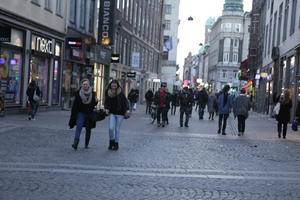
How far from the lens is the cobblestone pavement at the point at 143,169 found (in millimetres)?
7117

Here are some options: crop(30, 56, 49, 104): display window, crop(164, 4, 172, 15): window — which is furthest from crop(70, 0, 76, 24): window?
crop(164, 4, 172, 15): window

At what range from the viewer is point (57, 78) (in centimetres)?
2758

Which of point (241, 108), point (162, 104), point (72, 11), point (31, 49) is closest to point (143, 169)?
point (241, 108)

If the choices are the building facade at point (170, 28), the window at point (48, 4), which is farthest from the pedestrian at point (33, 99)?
the building facade at point (170, 28)

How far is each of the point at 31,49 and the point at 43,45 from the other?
1.81 meters

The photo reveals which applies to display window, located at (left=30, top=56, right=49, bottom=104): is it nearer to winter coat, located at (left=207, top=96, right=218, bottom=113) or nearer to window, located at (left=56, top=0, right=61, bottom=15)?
window, located at (left=56, top=0, right=61, bottom=15)

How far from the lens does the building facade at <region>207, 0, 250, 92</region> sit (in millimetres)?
122312

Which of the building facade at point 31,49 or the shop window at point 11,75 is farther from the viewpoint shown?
the building facade at point 31,49

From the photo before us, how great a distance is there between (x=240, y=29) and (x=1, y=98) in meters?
110

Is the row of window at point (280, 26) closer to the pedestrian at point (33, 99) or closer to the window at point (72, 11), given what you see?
the window at point (72, 11)

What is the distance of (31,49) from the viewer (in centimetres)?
2306

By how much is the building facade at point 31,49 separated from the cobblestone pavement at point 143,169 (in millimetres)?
6584

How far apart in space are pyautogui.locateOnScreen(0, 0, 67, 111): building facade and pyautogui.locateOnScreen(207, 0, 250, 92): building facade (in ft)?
315

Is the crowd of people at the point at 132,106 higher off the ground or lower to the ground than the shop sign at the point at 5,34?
lower
